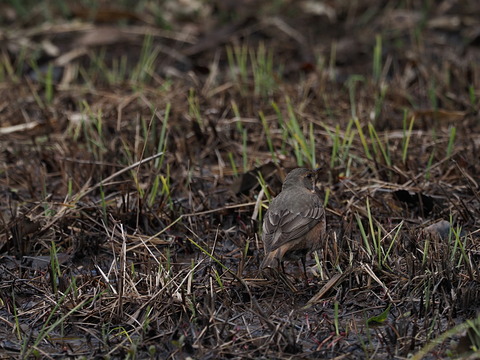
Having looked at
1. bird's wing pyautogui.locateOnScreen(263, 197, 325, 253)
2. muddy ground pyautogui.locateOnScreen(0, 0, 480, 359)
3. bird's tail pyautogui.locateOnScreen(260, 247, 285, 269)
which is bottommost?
muddy ground pyautogui.locateOnScreen(0, 0, 480, 359)

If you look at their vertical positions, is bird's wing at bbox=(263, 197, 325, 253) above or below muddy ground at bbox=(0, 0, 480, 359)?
above

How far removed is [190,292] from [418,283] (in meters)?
1.18

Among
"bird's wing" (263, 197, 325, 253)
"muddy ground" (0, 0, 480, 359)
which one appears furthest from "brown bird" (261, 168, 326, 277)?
"muddy ground" (0, 0, 480, 359)

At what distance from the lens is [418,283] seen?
4336mm

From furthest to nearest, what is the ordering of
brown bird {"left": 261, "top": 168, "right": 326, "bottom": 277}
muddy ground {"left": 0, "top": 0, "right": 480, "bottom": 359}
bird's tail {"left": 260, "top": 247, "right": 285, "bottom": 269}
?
brown bird {"left": 261, "top": 168, "right": 326, "bottom": 277} → bird's tail {"left": 260, "top": 247, "right": 285, "bottom": 269} → muddy ground {"left": 0, "top": 0, "right": 480, "bottom": 359}

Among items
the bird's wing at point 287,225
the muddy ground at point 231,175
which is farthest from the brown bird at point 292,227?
the muddy ground at point 231,175

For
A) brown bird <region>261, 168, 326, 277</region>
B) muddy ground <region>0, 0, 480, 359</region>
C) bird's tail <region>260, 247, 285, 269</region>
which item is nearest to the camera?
muddy ground <region>0, 0, 480, 359</region>

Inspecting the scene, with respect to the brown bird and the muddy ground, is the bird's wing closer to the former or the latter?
the brown bird

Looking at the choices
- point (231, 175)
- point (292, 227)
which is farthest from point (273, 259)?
point (231, 175)

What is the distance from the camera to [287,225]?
15.8 feet

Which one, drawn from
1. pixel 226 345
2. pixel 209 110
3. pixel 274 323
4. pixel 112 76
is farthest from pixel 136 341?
pixel 112 76

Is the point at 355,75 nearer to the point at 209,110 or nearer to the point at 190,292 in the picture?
the point at 209,110

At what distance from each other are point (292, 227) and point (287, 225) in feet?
0.12

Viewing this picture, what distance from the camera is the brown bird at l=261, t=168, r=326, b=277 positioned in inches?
185
